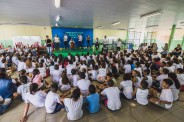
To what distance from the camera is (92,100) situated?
221 centimetres

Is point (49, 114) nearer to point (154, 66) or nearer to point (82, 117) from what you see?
point (82, 117)

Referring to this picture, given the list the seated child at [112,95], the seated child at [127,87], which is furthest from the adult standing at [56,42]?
the seated child at [112,95]

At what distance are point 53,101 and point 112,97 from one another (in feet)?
4.28

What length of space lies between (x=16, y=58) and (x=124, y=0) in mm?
5930

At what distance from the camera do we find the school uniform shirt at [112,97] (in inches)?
89.4

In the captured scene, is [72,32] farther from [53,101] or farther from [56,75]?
[53,101]

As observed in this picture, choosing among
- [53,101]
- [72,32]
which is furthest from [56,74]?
[72,32]

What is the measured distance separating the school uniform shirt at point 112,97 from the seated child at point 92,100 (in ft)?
0.77

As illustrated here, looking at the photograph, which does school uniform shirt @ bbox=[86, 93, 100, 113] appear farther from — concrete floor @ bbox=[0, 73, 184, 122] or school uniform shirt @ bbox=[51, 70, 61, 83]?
school uniform shirt @ bbox=[51, 70, 61, 83]

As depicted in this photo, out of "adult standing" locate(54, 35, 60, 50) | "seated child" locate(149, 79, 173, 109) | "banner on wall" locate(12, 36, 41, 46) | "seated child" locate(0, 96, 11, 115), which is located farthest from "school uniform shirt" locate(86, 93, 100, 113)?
"banner on wall" locate(12, 36, 41, 46)

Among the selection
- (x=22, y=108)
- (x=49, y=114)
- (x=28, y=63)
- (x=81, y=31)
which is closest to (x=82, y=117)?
(x=49, y=114)

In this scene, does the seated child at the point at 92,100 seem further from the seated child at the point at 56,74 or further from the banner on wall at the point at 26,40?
the banner on wall at the point at 26,40

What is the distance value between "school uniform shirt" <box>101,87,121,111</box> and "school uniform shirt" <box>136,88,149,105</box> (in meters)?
0.60

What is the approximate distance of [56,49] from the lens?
33.2ft
